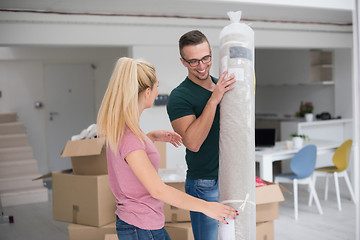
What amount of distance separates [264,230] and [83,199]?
1.37 m

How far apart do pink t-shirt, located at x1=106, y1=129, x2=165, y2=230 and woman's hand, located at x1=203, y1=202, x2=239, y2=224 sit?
0.75ft

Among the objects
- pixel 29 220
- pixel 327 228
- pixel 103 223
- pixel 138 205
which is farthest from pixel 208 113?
pixel 29 220

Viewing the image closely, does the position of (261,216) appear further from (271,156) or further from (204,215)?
(271,156)

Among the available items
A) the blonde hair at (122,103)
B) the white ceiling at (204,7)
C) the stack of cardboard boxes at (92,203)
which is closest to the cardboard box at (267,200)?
the stack of cardboard boxes at (92,203)

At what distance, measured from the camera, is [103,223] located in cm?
335

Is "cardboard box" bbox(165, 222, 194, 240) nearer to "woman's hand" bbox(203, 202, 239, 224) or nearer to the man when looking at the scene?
the man

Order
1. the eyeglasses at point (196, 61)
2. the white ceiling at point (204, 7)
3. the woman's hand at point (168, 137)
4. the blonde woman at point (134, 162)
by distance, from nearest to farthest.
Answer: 1. the blonde woman at point (134, 162)
2. the eyeglasses at point (196, 61)
3. the woman's hand at point (168, 137)
4. the white ceiling at point (204, 7)

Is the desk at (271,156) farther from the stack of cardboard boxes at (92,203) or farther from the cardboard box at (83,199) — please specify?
the cardboard box at (83,199)

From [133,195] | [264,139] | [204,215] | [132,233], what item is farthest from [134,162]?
[264,139]

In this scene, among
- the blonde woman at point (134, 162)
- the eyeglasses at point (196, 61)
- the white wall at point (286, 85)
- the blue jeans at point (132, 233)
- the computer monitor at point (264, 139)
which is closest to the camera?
the blonde woman at point (134, 162)

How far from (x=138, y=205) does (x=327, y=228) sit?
11.7 ft

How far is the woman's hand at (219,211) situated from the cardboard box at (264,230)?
4.52ft

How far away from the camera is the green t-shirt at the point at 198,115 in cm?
202

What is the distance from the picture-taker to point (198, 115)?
80.4 inches
